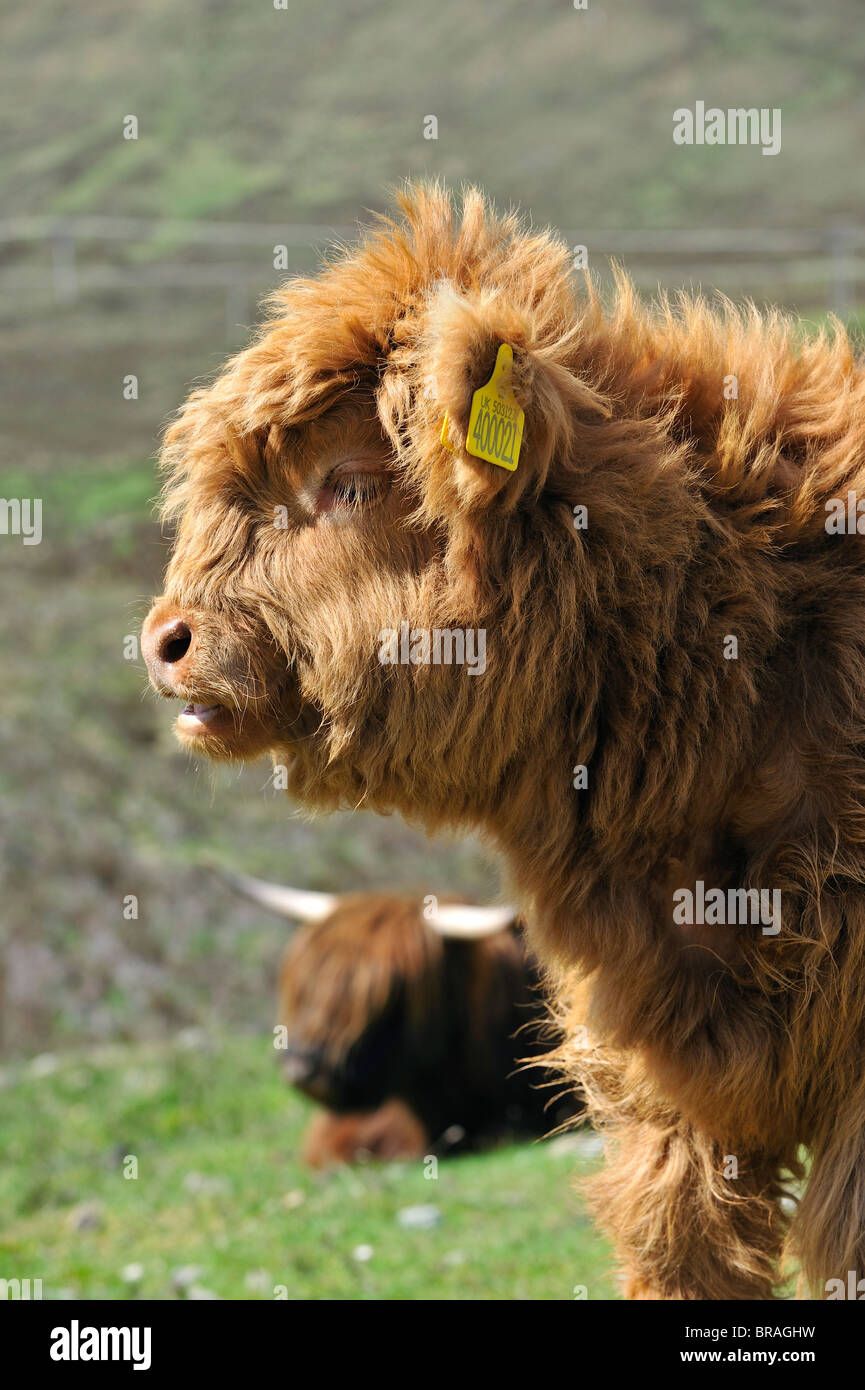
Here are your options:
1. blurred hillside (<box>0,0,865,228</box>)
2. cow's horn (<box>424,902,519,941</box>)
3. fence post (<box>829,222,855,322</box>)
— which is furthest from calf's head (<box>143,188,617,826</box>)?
blurred hillside (<box>0,0,865,228</box>)

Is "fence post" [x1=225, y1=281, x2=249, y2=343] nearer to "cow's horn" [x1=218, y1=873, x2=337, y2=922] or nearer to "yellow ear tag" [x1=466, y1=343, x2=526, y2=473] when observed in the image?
"cow's horn" [x1=218, y1=873, x2=337, y2=922]

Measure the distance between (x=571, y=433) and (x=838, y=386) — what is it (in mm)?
717

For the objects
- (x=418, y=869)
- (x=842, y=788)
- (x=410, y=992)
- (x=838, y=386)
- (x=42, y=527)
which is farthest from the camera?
(x=42, y=527)

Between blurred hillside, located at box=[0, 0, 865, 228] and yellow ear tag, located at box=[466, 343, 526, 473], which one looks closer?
yellow ear tag, located at box=[466, 343, 526, 473]

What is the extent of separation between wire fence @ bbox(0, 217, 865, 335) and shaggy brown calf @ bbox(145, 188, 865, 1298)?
1725 centimetres

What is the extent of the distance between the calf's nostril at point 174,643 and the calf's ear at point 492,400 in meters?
0.61

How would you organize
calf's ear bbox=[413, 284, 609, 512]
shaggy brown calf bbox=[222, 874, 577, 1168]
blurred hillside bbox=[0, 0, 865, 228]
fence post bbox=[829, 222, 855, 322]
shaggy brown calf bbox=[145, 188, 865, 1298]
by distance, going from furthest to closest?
blurred hillside bbox=[0, 0, 865, 228] → fence post bbox=[829, 222, 855, 322] → shaggy brown calf bbox=[222, 874, 577, 1168] → shaggy brown calf bbox=[145, 188, 865, 1298] → calf's ear bbox=[413, 284, 609, 512]

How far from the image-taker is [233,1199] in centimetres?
658

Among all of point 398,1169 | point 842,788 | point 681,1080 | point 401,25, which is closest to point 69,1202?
point 398,1169

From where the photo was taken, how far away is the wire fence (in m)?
20.7

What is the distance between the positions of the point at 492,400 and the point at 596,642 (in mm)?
569

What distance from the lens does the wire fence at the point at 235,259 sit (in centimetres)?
2072

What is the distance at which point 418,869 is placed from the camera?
11.2m

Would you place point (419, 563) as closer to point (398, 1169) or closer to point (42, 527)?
point (398, 1169)
